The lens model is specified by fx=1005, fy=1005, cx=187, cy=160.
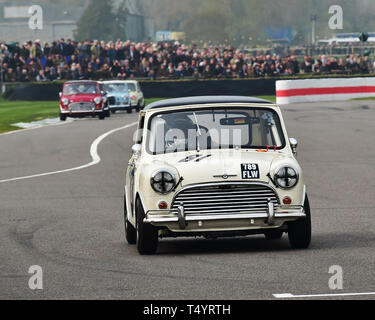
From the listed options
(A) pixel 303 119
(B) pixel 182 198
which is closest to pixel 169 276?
(B) pixel 182 198

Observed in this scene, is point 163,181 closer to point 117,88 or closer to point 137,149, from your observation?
point 137,149

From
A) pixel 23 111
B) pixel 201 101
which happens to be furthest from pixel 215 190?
pixel 23 111

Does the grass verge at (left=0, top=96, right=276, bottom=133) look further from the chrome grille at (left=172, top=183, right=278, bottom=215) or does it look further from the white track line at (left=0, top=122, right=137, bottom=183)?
the chrome grille at (left=172, top=183, right=278, bottom=215)

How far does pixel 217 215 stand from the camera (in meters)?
9.43

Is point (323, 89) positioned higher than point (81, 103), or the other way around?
point (81, 103)

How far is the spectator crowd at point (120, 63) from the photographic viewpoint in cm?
4850

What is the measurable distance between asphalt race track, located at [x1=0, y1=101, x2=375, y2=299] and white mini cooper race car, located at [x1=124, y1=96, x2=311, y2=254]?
270 millimetres

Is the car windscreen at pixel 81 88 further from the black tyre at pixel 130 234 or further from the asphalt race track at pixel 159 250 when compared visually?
the black tyre at pixel 130 234

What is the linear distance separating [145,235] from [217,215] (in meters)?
0.74

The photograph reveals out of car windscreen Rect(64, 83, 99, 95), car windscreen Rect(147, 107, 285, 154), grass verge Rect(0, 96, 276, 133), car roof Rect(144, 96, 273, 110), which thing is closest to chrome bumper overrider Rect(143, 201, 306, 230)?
car windscreen Rect(147, 107, 285, 154)

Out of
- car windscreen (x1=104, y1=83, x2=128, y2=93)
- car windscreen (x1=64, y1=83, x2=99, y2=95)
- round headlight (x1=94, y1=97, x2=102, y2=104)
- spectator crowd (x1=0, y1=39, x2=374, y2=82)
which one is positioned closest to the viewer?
round headlight (x1=94, y1=97, x2=102, y2=104)

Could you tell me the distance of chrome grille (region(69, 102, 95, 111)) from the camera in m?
37.6

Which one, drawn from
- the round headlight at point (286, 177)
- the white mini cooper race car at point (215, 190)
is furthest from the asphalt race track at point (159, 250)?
the round headlight at point (286, 177)
